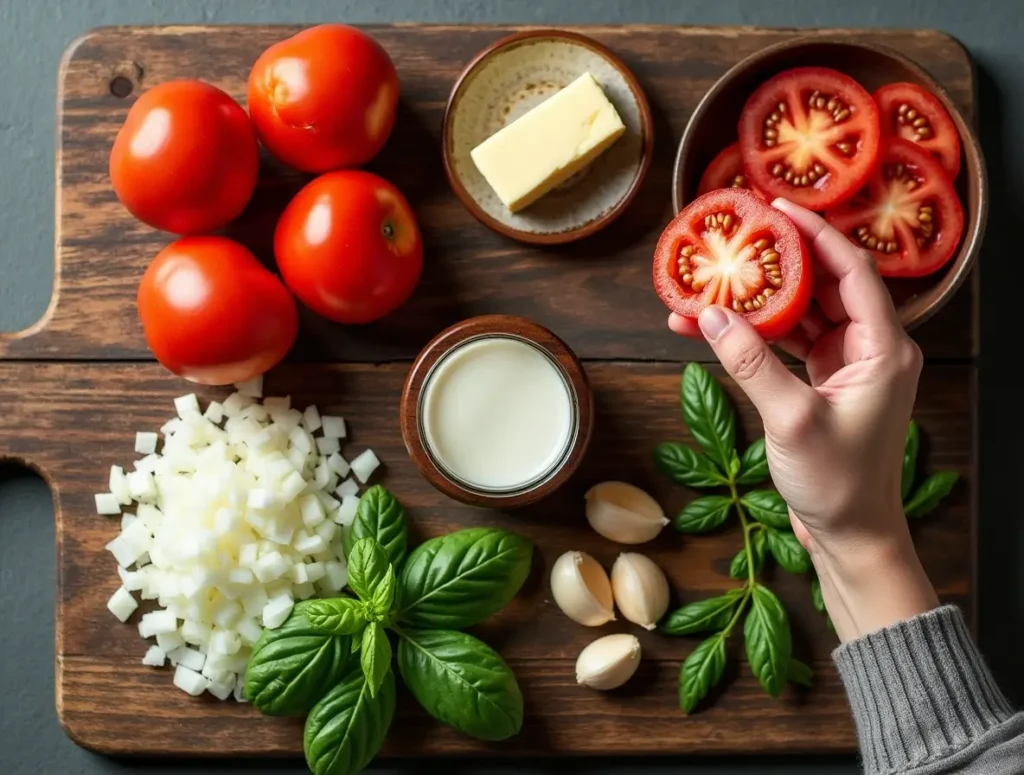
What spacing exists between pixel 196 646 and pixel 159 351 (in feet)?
1.66

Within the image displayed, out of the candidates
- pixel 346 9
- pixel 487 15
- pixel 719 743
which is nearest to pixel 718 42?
pixel 487 15

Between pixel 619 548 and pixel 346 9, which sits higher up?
pixel 346 9

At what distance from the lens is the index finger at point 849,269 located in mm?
1444

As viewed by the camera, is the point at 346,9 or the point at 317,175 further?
the point at 346,9

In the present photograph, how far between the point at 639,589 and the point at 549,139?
0.74 m

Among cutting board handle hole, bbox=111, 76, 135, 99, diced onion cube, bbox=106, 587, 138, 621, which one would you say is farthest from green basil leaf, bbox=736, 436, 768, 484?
cutting board handle hole, bbox=111, 76, 135, 99

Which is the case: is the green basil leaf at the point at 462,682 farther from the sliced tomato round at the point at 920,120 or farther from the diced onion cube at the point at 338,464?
the sliced tomato round at the point at 920,120

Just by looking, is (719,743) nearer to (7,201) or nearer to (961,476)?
(961,476)

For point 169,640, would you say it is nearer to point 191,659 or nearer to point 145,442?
point 191,659

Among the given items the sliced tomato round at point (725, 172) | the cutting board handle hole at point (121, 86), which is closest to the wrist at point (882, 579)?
the sliced tomato round at point (725, 172)

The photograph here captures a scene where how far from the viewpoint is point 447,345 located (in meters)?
1.66

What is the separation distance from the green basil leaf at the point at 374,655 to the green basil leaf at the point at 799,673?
2.16 feet

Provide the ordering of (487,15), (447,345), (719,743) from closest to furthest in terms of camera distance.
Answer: (447,345) → (719,743) → (487,15)

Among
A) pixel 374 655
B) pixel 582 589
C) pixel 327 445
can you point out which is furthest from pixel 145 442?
pixel 582 589
